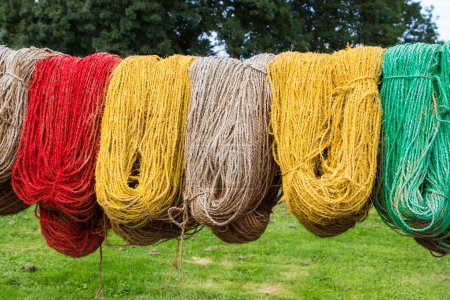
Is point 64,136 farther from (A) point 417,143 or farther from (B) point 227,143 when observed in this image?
(A) point 417,143

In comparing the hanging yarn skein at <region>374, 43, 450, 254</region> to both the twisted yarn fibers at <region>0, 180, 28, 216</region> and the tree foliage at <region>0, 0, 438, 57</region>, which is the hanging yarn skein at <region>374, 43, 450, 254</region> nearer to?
the twisted yarn fibers at <region>0, 180, 28, 216</region>

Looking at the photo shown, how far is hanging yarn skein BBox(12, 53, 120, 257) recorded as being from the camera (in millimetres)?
2822

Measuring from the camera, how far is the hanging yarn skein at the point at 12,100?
2918 mm

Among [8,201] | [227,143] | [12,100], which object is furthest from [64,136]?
[227,143]

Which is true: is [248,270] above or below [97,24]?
below

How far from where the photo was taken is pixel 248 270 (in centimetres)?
674

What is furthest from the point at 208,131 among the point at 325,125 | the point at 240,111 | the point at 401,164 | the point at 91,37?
the point at 91,37

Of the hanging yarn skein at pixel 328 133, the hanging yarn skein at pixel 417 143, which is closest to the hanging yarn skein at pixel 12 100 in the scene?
the hanging yarn skein at pixel 328 133

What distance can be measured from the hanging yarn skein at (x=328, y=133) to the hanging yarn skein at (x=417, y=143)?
0.07 meters

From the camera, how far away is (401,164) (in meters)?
2.43

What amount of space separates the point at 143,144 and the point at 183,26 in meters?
12.2

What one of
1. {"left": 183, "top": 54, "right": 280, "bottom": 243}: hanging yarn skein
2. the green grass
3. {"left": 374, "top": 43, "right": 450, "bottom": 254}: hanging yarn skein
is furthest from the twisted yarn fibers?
the green grass

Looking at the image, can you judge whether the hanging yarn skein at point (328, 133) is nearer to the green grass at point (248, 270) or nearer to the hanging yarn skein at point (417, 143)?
the hanging yarn skein at point (417, 143)

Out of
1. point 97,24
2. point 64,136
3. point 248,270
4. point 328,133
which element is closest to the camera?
point 328,133
